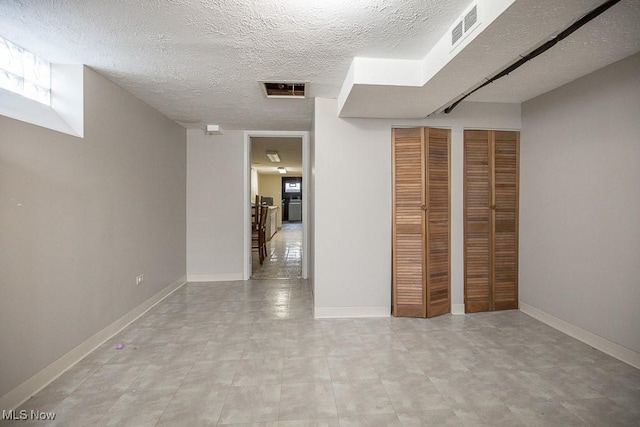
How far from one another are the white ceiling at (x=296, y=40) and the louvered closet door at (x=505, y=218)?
1.97ft

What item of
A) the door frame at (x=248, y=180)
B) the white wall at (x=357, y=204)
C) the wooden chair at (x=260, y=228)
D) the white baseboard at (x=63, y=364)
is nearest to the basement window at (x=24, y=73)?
the white baseboard at (x=63, y=364)

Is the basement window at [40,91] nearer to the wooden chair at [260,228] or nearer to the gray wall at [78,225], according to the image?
the gray wall at [78,225]

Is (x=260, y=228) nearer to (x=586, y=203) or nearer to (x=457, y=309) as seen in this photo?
(x=457, y=309)

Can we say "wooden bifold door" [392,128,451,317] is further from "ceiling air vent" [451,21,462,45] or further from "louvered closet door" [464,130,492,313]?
"ceiling air vent" [451,21,462,45]

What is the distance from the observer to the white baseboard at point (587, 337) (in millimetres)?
2094

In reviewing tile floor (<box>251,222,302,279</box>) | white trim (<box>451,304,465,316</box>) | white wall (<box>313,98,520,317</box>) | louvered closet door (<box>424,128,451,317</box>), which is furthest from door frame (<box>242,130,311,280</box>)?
white trim (<box>451,304,465,316</box>)

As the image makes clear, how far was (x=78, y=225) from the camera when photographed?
2176 millimetres

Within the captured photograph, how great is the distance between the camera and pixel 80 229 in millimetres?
2195

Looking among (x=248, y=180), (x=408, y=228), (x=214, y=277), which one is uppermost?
(x=248, y=180)

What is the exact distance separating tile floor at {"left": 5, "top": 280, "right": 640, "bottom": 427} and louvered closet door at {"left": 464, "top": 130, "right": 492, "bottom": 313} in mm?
270

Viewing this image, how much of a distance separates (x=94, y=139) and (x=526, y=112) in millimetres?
3948

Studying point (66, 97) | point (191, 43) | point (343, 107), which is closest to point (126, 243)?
point (66, 97)

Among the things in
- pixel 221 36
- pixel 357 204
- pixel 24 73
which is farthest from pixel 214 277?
pixel 221 36

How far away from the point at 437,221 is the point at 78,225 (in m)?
3.06
